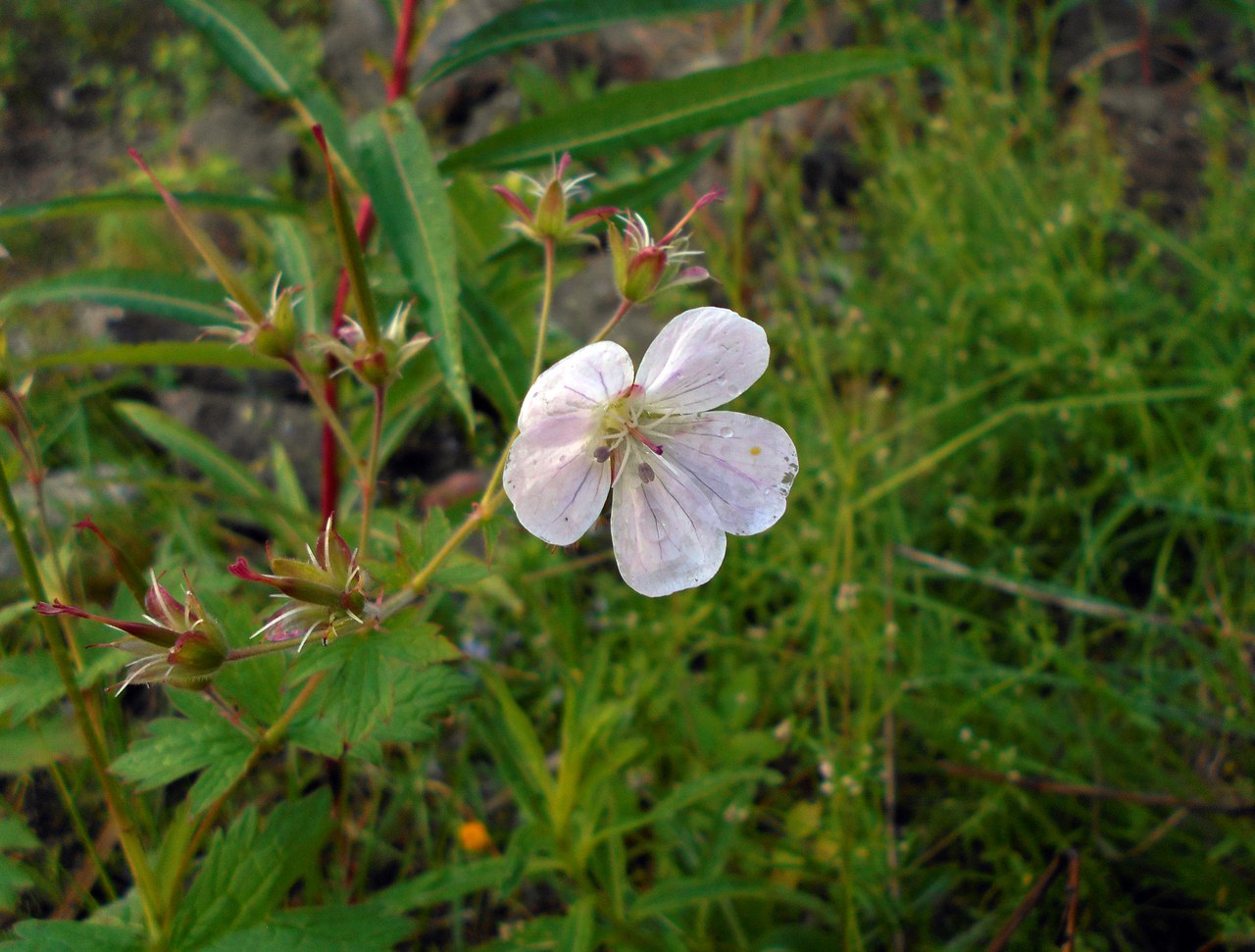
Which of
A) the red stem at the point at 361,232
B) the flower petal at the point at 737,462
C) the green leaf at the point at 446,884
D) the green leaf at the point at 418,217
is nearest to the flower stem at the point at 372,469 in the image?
the green leaf at the point at 418,217

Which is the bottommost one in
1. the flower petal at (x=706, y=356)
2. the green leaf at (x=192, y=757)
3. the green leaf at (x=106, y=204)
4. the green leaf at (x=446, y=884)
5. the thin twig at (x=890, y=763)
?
the thin twig at (x=890, y=763)

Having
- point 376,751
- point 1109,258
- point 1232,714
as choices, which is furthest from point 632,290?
point 1109,258

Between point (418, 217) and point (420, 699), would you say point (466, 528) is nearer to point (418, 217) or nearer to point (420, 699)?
point (420, 699)

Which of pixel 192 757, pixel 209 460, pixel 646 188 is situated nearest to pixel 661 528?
pixel 192 757

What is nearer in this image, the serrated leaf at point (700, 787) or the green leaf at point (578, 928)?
the green leaf at point (578, 928)

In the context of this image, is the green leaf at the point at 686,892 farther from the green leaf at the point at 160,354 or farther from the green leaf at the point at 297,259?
the green leaf at the point at 297,259

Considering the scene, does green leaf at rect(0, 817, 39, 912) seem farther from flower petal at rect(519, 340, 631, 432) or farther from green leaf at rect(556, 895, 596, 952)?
flower petal at rect(519, 340, 631, 432)
